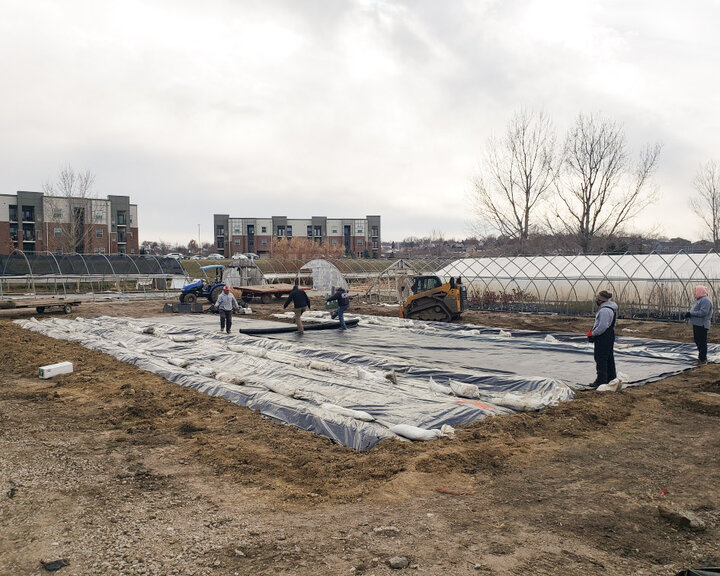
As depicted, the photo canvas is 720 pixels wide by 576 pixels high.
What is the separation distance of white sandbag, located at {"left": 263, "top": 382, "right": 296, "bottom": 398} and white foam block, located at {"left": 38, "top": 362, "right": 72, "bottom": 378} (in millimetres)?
5326

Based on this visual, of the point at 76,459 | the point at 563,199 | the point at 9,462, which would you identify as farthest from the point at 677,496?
the point at 563,199

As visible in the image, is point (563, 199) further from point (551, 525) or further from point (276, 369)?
point (551, 525)

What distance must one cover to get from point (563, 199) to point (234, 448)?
35.7m

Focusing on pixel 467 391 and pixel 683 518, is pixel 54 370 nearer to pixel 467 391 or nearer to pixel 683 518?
pixel 467 391

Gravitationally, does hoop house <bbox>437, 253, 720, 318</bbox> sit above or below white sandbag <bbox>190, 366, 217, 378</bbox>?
above

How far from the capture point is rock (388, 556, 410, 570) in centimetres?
394

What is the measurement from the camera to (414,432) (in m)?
7.01

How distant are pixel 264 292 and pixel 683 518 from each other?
28295 mm

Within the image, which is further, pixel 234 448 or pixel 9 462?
pixel 234 448

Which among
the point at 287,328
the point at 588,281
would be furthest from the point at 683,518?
the point at 588,281

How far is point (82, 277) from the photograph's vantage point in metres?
33.8

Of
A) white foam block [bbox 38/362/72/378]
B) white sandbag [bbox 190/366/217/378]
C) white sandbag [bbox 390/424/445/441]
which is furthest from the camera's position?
white foam block [bbox 38/362/72/378]

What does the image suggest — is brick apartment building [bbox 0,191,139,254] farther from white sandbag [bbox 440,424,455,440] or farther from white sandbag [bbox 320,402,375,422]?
white sandbag [bbox 440,424,455,440]

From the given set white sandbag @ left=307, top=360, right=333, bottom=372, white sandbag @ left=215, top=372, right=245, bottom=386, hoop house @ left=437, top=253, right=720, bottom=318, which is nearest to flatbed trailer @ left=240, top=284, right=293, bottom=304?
hoop house @ left=437, top=253, right=720, bottom=318
